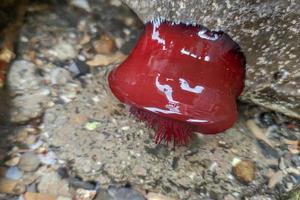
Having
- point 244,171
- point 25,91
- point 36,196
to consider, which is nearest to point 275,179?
point 244,171

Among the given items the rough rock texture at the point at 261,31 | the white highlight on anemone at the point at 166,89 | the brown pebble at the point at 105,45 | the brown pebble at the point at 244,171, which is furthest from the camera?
the brown pebble at the point at 105,45

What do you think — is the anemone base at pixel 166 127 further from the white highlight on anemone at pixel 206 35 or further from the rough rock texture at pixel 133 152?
the white highlight on anemone at pixel 206 35

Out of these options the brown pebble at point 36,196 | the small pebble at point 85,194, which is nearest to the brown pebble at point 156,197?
the small pebble at point 85,194

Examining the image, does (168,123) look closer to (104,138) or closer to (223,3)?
(104,138)

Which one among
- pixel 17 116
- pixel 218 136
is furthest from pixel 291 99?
pixel 17 116

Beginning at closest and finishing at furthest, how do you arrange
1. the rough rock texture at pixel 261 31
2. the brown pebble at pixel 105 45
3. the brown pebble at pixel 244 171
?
the rough rock texture at pixel 261 31, the brown pebble at pixel 244 171, the brown pebble at pixel 105 45

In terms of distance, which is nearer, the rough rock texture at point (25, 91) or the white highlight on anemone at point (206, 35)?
the white highlight on anemone at point (206, 35)
